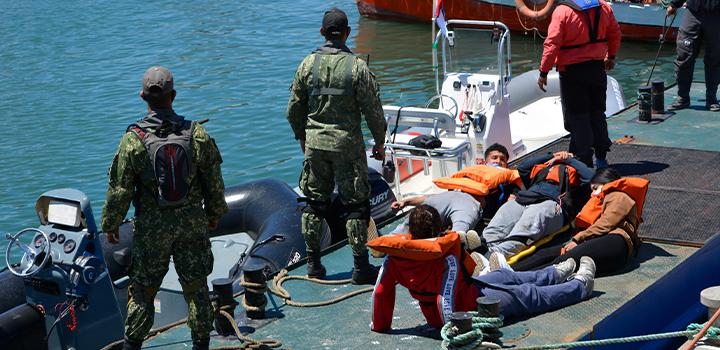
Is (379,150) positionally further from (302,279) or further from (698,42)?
(698,42)

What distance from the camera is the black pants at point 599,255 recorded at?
6.04 m

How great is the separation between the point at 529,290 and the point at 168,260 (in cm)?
195

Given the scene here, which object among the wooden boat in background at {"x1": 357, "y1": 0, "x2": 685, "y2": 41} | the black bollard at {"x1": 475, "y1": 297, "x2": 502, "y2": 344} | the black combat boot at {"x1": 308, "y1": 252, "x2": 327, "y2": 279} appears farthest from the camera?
the wooden boat in background at {"x1": 357, "y1": 0, "x2": 685, "y2": 41}

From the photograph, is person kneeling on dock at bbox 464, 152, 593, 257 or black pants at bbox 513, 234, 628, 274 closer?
black pants at bbox 513, 234, 628, 274

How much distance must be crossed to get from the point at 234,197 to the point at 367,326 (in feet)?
9.99

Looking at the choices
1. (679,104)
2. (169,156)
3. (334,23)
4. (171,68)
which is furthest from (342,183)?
(171,68)

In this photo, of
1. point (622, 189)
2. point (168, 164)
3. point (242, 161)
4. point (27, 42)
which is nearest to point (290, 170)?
point (242, 161)

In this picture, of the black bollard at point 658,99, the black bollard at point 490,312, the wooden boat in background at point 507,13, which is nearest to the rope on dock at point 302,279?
the black bollard at point 490,312

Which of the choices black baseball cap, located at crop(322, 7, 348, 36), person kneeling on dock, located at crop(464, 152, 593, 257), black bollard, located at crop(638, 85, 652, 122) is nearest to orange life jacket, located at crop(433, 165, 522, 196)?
person kneeling on dock, located at crop(464, 152, 593, 257)

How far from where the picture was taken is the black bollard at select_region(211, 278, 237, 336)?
576 cm

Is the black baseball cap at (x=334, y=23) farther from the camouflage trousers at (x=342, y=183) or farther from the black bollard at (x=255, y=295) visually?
the black bollard at (x=255, y=295)

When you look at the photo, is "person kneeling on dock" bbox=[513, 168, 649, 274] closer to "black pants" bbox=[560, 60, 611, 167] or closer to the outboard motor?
"black pants" bbox=[560, 60, 611, 167]

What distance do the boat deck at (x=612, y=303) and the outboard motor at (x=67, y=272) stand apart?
36 cm

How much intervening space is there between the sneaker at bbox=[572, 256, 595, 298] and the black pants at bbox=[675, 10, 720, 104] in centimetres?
432
